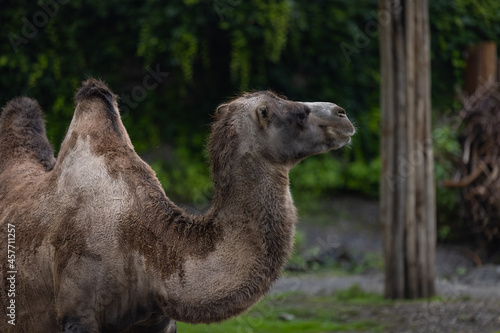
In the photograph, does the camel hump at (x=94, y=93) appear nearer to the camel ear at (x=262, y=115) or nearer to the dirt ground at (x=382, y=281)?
the camel ear at (x=262, y=115)

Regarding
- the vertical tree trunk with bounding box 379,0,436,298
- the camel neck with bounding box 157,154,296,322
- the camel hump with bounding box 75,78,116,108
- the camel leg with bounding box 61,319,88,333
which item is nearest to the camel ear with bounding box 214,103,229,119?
the camel neck with bounding box 157,154,296,322

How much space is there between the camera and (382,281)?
905cm

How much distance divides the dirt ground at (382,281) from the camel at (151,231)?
3.10m

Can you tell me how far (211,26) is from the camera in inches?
486

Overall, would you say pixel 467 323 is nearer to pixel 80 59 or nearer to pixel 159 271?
pixel 159 271

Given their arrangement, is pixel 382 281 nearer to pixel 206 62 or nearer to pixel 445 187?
pixel 445 187

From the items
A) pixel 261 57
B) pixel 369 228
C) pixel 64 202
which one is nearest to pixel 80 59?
pixel 261 57

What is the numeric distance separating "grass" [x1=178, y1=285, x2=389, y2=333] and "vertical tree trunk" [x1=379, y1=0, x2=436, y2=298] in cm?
50

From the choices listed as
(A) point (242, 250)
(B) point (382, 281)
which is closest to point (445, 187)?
(B) point (382, 281)

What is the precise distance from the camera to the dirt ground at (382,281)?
21.7 feet

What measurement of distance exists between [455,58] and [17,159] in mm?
9737

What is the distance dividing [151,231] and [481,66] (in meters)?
8.90

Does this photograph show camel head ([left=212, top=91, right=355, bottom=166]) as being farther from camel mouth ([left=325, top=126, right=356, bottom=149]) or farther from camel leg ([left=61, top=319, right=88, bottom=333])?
camel leg ([left=61, top=319, right=88, bottom=333])

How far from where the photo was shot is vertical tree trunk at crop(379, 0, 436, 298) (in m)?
7.62
